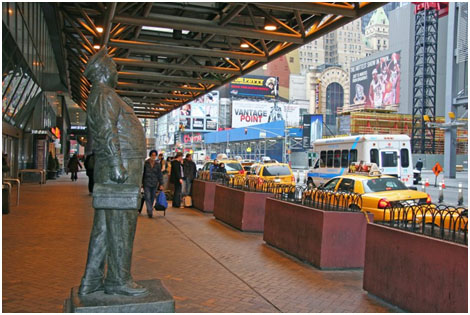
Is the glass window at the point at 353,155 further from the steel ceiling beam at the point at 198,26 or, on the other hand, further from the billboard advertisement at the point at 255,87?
the billboard advertisement at the point at 255,87

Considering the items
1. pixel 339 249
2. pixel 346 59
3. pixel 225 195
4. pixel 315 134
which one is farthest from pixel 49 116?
pixel 346 59

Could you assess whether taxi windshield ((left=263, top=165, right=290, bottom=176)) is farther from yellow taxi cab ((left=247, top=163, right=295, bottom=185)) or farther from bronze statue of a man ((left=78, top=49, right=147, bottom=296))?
bronze statue of a man ((left=78, top=49, right=147, bottom=296))

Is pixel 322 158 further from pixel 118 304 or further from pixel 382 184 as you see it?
pixel 118 304

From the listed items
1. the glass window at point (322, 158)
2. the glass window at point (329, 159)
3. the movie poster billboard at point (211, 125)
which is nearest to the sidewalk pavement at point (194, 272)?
the glass window at point (329, 159)

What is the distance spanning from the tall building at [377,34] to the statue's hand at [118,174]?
16689 cm

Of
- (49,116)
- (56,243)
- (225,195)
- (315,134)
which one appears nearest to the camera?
(56,243)

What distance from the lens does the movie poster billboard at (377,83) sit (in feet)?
281

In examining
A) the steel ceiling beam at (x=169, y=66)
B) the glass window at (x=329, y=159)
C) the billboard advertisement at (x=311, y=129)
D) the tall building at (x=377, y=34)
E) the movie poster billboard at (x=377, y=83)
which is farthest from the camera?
the tall building at (x=377, y=34)

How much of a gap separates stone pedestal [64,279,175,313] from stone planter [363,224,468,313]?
113 inches

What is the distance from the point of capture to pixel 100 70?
4.73m

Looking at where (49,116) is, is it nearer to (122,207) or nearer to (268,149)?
(122,207)

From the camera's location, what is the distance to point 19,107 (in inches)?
813

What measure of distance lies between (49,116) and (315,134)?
33.7 m

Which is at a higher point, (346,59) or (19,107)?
(346,59)
